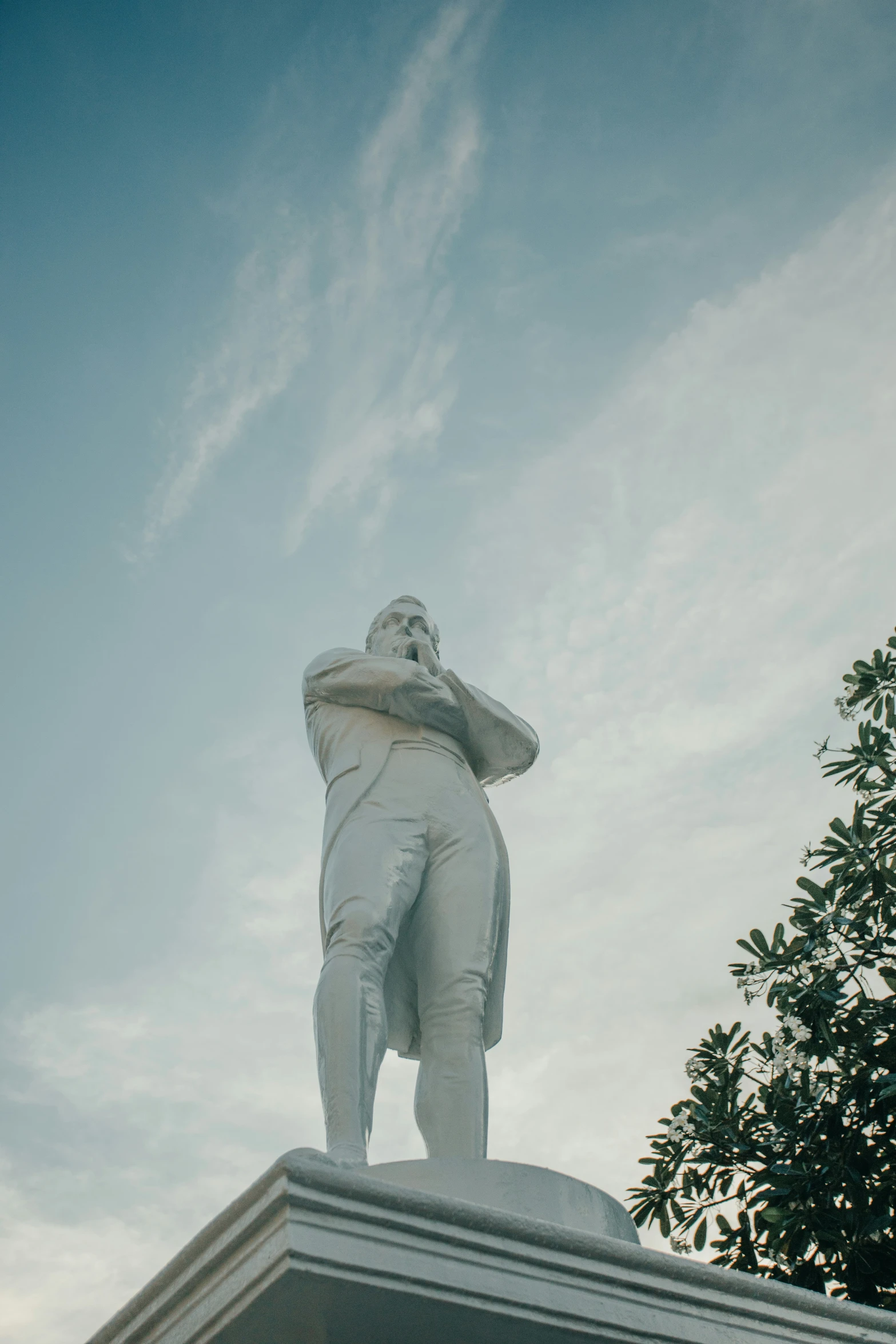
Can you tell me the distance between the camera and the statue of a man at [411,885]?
12.5 feet

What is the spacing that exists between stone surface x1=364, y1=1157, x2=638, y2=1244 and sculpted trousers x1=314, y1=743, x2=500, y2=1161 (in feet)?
1.07

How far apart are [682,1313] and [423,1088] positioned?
1437 mm

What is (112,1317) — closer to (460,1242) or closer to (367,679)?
(460,1242)

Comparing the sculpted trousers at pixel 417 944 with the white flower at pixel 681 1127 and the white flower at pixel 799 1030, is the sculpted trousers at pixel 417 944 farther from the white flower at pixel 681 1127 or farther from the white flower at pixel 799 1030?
the white flower at pixel 681 1127

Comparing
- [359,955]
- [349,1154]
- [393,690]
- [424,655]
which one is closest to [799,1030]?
[424,655]

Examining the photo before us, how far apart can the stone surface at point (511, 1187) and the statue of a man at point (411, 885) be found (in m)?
0.23

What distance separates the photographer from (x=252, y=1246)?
2.49 m

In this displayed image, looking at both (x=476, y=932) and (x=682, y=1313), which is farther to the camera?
(x=476, y=932)

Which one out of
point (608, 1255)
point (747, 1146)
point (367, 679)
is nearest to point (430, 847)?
point (367, 679)

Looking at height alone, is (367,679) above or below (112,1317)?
above

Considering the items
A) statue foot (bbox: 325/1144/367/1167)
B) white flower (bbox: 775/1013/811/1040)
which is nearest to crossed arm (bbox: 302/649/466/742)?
statue foot (bbox: 325/1144/367/1167)

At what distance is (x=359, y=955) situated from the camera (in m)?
3.94

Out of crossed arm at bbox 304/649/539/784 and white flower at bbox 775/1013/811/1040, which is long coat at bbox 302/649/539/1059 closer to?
crossed arm at bbox 304/649/539/784

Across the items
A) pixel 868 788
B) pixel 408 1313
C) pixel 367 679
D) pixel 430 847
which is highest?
pixel 868 788
